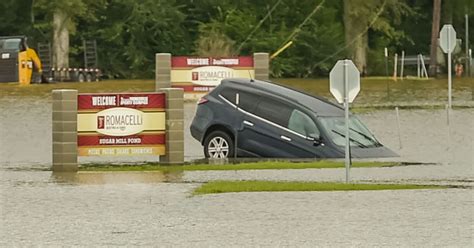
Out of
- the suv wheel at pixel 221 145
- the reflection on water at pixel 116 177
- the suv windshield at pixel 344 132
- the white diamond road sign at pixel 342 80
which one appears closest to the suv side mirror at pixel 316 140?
the suv windshield at pixel 344 132

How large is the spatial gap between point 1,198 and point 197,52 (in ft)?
153

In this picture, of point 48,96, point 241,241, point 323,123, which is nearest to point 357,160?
point 323,123

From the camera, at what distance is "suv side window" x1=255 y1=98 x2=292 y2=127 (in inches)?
1029

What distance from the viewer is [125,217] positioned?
17.4 metres

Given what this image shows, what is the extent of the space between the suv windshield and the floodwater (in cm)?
74

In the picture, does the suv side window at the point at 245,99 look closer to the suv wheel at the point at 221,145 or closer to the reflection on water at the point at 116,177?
the suv wheel at the point at 221,145

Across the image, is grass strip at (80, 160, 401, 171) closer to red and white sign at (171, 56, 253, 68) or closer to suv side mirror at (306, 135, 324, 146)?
suv side mirror at (306, 135, 324, 146)

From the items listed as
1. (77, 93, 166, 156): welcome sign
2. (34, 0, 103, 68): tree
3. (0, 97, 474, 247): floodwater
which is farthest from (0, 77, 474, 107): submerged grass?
(0, 97, 474, 247): floodwater

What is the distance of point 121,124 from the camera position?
2462 cm

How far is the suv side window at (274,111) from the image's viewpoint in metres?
26.1

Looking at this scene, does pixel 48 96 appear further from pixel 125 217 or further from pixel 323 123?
pixel 125 217

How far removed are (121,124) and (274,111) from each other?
3.15 metres

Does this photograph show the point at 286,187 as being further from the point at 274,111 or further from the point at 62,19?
the point at 62,19

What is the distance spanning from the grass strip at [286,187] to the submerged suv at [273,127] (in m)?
4.62
